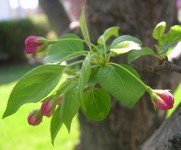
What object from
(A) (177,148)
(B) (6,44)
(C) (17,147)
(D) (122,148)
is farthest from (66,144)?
(B) (6,44)

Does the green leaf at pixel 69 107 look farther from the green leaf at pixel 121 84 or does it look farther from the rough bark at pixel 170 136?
the rough bark at pixel 170 136

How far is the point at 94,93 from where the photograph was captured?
0.76 metres

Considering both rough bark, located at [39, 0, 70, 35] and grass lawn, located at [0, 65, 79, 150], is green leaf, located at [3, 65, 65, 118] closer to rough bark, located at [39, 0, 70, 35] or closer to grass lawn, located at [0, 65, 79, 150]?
rough bark, located at [39, 0, 70, 35]

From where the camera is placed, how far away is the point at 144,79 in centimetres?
173

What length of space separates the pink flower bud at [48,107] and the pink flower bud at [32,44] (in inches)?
4.4

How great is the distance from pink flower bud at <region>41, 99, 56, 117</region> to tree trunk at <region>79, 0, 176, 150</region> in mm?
967

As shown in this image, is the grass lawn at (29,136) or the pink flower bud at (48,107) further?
the grass lawn at (29,136)

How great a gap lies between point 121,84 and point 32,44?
0.21 metres

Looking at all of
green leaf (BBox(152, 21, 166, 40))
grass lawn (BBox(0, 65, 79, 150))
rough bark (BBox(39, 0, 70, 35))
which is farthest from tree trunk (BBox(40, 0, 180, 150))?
grass lawn (BBox(0, 65, 79, 150))

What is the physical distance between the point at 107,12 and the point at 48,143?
6.59ft

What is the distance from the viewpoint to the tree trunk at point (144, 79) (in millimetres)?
1671

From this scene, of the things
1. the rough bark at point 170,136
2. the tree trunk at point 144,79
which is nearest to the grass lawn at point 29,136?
the tree trunk at point 144,79

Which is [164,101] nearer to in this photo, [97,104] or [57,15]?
[97,104]

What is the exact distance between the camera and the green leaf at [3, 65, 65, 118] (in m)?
0.66
